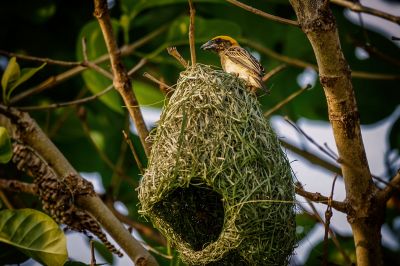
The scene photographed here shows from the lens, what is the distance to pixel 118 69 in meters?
3.39

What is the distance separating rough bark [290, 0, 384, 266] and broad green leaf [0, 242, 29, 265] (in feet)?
6.69

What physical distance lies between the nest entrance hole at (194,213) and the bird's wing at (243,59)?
0.94 meters

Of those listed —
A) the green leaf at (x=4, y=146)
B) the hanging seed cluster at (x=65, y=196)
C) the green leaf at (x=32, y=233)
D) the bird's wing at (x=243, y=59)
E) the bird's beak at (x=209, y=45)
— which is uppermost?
the bird's beak at (x=209, y=45)

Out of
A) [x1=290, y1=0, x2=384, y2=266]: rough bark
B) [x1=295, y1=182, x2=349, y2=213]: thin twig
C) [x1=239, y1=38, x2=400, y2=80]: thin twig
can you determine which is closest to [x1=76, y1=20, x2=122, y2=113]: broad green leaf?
[x1=239, y1=38, x2=400, y2=80]: thin twig

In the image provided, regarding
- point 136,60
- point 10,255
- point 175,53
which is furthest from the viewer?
point 136,60

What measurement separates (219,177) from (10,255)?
1.57 meters

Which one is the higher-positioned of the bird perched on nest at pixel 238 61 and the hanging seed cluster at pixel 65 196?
the bird perched on nest at pixel 238 61

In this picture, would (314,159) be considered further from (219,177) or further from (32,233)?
(32,233)

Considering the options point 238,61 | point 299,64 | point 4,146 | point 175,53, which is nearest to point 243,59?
point 238,61

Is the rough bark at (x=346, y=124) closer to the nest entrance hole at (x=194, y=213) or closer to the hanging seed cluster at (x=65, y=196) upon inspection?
the nest entrance hole at (x=194, y=213)

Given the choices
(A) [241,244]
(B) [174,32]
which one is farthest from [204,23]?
(A) [241,244]

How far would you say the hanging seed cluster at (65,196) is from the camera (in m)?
3.48

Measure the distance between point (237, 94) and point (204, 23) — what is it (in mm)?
1194

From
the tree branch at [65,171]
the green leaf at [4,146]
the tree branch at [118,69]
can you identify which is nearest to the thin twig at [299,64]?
the tree branch at [118,69]
